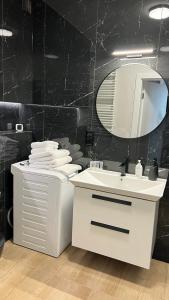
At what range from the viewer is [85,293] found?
1.91 meters

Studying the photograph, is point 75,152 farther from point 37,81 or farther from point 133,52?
point 133,52

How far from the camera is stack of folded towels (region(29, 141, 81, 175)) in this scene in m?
2.33

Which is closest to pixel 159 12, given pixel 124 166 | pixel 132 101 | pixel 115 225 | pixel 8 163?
pixel 132 101

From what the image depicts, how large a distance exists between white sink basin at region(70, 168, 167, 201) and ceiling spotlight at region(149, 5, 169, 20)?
1.47 meters

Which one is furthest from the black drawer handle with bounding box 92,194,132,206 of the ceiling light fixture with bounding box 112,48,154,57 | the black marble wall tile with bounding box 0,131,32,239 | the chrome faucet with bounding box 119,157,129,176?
the ceiling light fixture with bounding box 112,48,154,57

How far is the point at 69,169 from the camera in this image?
7.78 ft

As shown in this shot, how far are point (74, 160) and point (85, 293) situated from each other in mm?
1304

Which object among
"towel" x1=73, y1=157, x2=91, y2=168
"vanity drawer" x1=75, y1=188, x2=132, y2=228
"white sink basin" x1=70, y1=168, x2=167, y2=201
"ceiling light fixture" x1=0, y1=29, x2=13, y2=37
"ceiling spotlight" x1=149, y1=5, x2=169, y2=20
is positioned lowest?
"vanity drawer" x1=75, y1=188, x2=132, y2=228

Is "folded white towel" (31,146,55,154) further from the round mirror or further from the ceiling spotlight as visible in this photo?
the ceiling spotlight

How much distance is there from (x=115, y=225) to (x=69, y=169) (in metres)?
0.73

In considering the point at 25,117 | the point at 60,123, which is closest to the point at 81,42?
the point at 60,123

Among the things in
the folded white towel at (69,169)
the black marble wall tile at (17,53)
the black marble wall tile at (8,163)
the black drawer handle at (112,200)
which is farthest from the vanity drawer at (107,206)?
the black marble wall tile at (17,53)

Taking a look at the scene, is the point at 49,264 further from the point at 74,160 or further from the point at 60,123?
the point at 60,123

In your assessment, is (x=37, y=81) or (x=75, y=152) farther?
(x=37, y=81)
